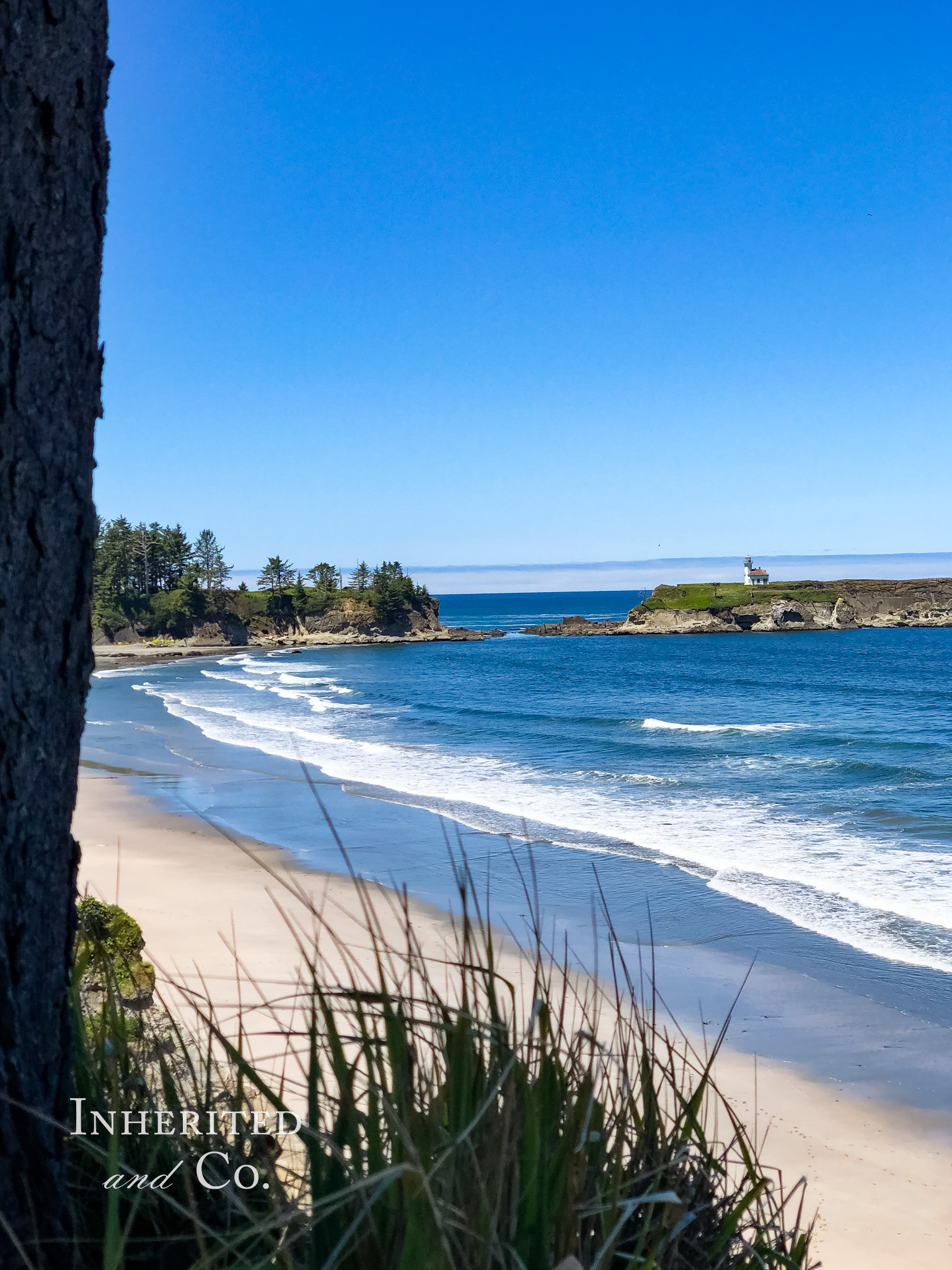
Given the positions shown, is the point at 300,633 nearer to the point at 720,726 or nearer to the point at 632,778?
the point at 720,726

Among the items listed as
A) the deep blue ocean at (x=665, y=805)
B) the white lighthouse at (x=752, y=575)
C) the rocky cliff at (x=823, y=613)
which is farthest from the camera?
the white lighthouse at (x=752, y=575)

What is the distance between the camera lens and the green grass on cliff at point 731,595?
107m

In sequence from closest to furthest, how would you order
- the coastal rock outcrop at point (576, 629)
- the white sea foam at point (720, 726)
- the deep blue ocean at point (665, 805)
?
the deep blue ocean at point (665, 805)
the white sea foam at point (720, 726)
the coastal rock outcrop at point (576, 629)

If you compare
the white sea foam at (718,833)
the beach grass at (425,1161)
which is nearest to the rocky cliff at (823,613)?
the white sea foam at (718,833)

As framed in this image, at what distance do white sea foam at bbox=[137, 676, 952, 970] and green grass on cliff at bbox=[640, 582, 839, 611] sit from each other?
3360 inches

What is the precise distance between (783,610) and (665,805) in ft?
302

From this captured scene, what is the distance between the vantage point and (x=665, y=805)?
1839 cm

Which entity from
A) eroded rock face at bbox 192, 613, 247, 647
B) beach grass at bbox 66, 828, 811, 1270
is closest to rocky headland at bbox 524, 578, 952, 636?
eroded rock face at bbox 192, 613, 247, 647

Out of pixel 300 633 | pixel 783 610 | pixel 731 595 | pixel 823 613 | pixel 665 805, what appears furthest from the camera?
pixel 731 595

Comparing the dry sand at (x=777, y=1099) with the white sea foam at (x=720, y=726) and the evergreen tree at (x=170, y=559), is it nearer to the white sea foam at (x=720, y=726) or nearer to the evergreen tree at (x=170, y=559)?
the white sea foam at (x=720, y=726)

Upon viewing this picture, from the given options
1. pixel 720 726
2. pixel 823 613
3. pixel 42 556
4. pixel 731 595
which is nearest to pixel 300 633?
A: pixel 731 595

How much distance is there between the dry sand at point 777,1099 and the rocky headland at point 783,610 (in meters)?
95.8

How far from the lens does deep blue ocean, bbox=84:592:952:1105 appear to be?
32.6 feet

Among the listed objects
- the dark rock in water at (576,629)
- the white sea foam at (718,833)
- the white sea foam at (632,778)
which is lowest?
the white sea foam at (632,778)
